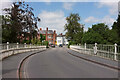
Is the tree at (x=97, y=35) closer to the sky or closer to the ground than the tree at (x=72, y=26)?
closer to the ground

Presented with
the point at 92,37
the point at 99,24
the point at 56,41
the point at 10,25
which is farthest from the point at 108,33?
the point at 56,41

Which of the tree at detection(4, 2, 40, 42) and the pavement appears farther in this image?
the tree at detection(4, 2, 40, 42)

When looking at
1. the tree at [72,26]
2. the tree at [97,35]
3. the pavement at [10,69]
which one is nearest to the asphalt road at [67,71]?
the pavement at [10,69]

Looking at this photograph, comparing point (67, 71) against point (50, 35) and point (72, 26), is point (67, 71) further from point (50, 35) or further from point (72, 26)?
point (50, 35)

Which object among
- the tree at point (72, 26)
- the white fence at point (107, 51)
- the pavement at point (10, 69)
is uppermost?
the tree at point (72, 26)

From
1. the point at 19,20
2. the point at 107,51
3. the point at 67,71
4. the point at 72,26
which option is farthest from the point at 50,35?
the point at 67,71

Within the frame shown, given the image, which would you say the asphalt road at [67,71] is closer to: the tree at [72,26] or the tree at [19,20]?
the tree at [19,20]

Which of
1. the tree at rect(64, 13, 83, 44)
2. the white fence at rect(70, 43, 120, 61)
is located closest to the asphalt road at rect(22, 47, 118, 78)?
the white fence at rect(70, 43, 120, 61)

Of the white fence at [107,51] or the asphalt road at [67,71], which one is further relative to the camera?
the white fence at [107,51]

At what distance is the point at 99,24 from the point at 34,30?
54.0ft

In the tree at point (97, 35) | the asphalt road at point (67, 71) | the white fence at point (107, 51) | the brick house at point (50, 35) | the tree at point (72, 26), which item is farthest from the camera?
the brick house at point (50, 35)

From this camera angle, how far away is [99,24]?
42.7 m

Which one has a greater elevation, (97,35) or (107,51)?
(97,35)

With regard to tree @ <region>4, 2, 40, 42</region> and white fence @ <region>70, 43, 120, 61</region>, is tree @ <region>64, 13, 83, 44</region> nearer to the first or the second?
tree @ <region>4, 2, 40, 42</region>
